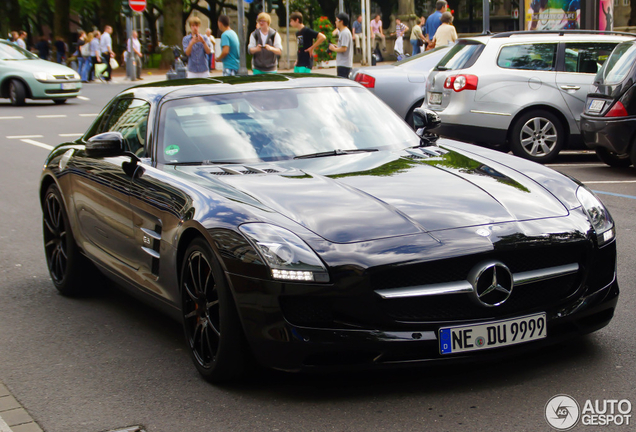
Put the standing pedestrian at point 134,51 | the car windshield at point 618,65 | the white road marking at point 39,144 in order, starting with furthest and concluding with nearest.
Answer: the standing pedestrian at point 134,51, the white road marking at point 39,144, the car windshield at point 618,65

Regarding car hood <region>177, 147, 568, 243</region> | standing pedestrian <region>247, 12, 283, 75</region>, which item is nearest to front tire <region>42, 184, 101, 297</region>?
car hood <region>177, 147, 568, 243</region>

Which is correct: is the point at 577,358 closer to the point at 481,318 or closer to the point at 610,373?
the point at 610,373

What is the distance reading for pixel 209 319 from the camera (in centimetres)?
432

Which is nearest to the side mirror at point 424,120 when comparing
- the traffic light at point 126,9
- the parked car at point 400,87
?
the parked car at point 400,87

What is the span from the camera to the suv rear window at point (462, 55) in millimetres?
12625

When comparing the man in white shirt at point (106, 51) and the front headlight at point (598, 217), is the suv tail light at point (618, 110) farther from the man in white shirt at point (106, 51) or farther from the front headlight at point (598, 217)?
the man in white shirt at point (106, 51)

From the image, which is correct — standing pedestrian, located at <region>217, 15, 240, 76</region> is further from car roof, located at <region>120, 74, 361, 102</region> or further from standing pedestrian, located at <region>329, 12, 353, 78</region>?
car roof, located at <region>120, 74, 361, 102</region>

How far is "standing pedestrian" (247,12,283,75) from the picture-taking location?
16.3m

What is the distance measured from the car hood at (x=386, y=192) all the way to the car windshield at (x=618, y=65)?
20.4 feet

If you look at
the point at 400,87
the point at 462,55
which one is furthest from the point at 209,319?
the point at 400,87

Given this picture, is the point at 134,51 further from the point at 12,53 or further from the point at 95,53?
the point at 12,53

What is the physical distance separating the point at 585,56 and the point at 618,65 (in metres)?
1.57

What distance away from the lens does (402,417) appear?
381 centimetres

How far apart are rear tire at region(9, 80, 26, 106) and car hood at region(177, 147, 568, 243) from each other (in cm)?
2055
